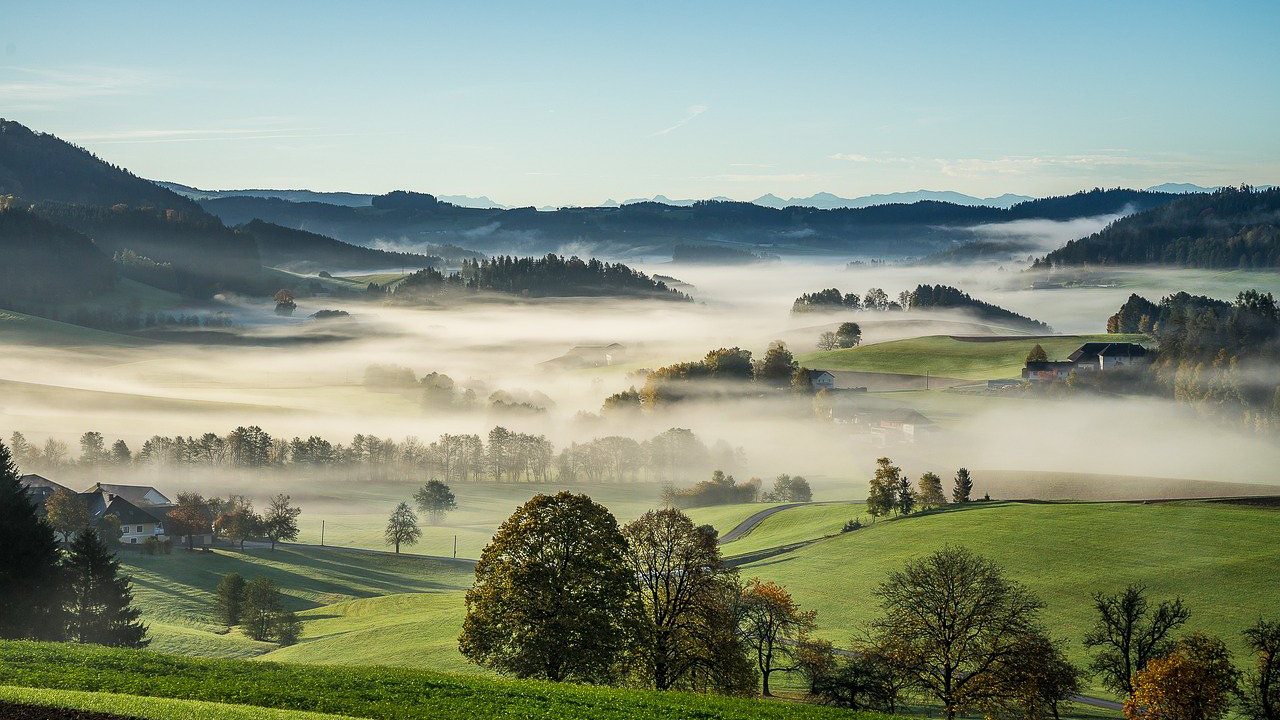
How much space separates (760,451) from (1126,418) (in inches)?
2250

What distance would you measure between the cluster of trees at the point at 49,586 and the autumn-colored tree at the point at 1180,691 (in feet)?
166

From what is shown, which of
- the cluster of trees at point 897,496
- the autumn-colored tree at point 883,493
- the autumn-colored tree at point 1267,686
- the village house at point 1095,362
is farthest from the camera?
the village house at point 1095,362

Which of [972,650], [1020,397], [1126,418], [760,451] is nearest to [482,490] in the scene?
[760,451]

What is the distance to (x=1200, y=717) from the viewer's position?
4262cm

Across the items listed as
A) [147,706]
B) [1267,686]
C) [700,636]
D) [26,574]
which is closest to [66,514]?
[26,574]

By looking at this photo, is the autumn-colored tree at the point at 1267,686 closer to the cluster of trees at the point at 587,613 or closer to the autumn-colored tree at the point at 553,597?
the cluster of trees at the point at 587,613

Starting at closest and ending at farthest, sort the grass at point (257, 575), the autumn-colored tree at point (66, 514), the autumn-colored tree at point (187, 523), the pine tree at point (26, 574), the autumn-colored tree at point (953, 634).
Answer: the autumn-colored tree at point (953, 634), the pine tree at point (26, 574), the grass at point (257, 575), the autumn-colored tree at point (66, 514), the autumn-colored tree at point (187, 523)

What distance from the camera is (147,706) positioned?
1087 inches

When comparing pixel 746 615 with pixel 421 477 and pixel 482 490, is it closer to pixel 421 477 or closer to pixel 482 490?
pixel 482 490

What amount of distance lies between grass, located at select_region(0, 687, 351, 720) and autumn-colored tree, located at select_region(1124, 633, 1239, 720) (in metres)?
33.6

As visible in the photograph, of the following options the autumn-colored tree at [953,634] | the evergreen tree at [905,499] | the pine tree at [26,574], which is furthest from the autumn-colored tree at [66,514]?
the autumn-colored tree at [953,634]

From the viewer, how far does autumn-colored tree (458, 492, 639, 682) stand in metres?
40.6

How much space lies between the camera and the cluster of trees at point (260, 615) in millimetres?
73438

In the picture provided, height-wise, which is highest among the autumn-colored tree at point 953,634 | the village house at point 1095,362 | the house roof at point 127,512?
the village house at point 1095,362
